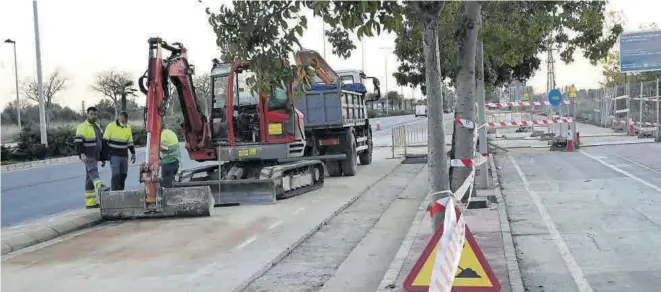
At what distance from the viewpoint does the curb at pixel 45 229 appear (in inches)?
392

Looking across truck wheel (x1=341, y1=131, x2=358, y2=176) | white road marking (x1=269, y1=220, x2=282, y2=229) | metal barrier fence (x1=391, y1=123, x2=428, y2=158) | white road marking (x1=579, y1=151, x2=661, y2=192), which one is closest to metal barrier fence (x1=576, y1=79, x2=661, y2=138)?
white road marking (x1=579, y1=151, x2=661, y2=192)

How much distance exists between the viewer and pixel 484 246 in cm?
866

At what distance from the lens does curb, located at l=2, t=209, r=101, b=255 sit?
995 cm

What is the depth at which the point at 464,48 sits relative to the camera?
8.20 metres

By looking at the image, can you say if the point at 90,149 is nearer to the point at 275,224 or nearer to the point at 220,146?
the point at 220,146

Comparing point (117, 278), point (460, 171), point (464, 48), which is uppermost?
point (464, 48)

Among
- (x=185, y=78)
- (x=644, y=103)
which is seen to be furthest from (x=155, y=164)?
(x=644, y=103)

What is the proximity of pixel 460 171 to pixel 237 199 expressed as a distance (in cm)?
538

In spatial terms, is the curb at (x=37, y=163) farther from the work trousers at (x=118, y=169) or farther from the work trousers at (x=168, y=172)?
the work trousers at (x=168, y=172)

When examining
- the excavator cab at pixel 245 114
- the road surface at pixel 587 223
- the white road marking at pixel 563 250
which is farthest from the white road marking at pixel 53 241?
the white road marking at pixel 563 250

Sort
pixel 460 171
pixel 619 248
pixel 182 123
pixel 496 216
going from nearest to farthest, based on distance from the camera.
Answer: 1. pixel 619 248
2. pixel 460 171
3. pixel 496 216
4. pixel 182 123

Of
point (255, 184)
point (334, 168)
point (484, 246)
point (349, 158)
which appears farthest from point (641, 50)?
point (484, 246)

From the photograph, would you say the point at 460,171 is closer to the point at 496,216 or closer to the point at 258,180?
the point at 496,216

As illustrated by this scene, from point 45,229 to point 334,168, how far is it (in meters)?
9.47
